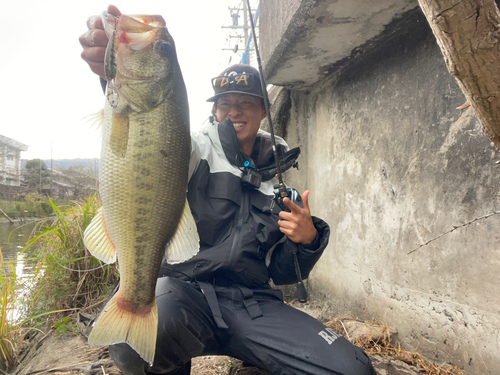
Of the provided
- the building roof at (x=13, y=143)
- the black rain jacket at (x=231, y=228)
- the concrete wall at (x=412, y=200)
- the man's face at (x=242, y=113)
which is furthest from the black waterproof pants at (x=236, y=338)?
the building roof at (x=13, y=143)

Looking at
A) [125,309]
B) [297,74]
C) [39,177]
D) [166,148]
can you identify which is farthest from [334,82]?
[39,177]

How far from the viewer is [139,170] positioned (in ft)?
4.83

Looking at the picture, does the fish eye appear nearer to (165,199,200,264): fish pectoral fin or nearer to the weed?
(165,199,200,264): fish pectoral fin

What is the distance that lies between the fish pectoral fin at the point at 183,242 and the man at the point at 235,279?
48cm

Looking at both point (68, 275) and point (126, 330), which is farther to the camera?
point (68, 275)

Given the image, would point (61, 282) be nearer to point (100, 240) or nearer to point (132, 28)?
point (100, 240)

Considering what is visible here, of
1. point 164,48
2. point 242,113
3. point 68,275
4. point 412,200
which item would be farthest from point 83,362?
point 412,200

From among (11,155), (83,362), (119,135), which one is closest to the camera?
(119,135)

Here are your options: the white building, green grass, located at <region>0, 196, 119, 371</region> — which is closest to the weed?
green grass, located at <region>0, 196, 119, 371</region>

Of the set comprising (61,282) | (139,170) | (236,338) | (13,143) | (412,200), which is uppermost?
(13,143)

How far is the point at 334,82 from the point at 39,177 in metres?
29.6

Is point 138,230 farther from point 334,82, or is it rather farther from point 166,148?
point 334,82

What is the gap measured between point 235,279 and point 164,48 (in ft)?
5.02

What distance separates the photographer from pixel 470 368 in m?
2.20
